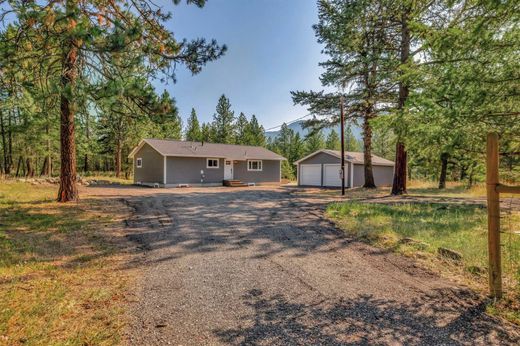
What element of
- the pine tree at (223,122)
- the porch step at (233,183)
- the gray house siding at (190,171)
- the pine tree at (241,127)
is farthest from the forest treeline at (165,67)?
the pine tree at (241,127)

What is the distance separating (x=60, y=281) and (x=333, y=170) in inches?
824

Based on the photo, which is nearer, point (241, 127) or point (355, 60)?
point (355, 60)

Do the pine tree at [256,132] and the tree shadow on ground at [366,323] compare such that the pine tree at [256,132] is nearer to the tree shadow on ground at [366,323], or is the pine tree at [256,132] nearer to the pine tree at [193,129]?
the pine tree at [193,129]

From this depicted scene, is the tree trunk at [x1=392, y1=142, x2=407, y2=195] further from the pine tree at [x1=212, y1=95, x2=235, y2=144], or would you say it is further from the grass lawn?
the pine tree at [x1=212, y1=95, x2=235, y2=144]

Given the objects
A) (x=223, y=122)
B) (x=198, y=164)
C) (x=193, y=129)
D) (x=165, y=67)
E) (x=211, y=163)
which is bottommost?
(x=198, y=164)

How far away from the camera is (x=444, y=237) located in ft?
19.9

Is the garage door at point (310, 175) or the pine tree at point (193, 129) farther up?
the pine tree at point (193, 129)

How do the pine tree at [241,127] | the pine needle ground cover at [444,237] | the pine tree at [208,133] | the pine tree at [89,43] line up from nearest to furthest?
the pine needle ground cover at [444,237]
the pine tree at [89,43]
the pine tree at [208,133]
the pine tree at [241,127]

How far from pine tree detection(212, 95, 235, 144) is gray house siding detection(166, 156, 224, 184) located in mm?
21645

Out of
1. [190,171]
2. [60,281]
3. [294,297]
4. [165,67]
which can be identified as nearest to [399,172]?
[165,67]

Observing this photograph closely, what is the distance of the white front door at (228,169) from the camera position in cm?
2414

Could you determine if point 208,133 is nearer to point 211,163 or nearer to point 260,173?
point 260,173

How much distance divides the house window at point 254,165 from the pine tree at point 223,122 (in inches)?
764

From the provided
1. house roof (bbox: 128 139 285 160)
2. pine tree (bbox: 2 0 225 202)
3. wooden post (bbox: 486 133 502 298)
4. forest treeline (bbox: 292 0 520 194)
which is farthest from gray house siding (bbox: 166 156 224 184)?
wooden post (bbox: 486 133 502 298)
